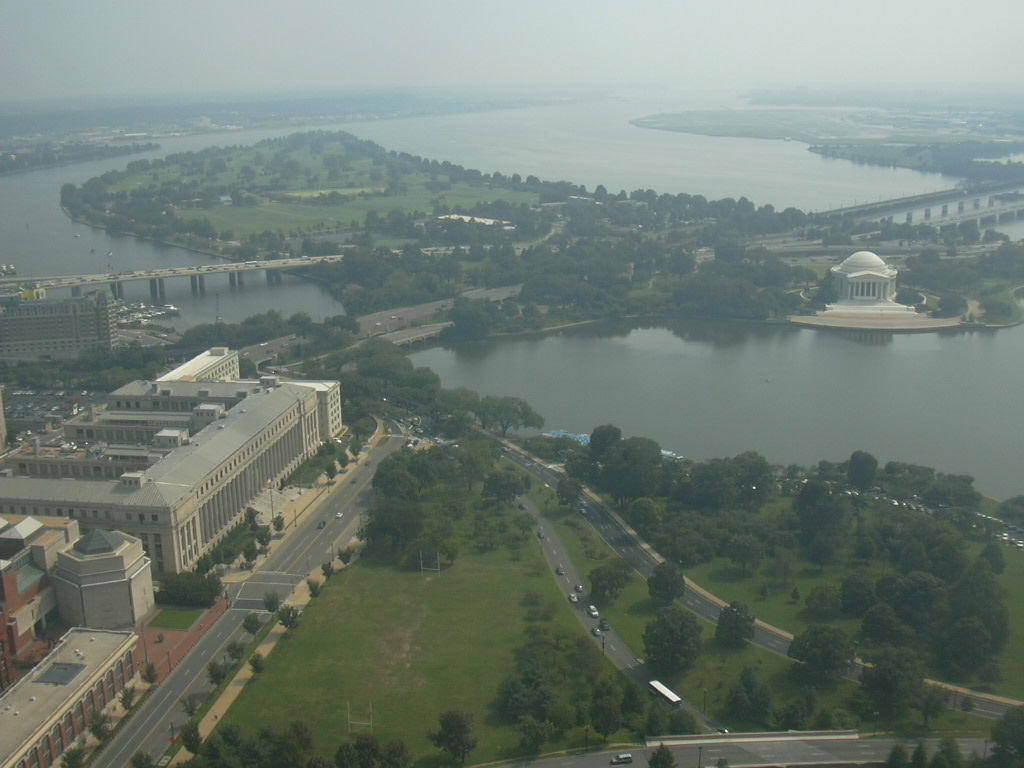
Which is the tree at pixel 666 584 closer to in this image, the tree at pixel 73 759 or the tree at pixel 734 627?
the tree at pixel 734 627

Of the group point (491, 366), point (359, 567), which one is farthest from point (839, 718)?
point (491, 366)

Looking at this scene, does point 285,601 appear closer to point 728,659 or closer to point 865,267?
point 728,659

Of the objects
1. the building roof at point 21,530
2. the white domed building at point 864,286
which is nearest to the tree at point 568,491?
the building roof at point 21,530

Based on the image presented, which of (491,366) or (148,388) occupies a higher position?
(148,388)

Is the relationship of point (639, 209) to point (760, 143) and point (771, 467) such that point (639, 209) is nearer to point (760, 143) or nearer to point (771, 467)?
point (771, 467)

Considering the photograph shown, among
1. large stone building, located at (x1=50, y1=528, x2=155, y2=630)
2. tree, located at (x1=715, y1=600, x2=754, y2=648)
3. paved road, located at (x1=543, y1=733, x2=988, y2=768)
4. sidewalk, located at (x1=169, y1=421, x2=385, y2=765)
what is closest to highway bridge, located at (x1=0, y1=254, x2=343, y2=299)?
sidewalk, located at (x1=169, y1=421, x2=385, y2=765)

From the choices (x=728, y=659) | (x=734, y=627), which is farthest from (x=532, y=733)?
(x=734, y=627)
